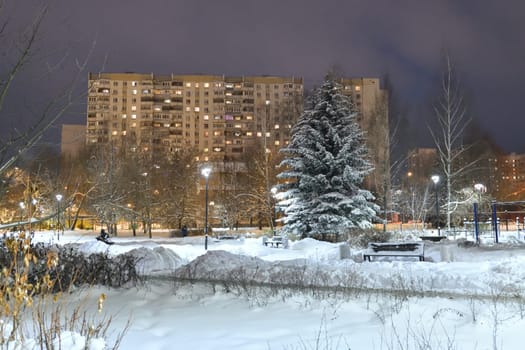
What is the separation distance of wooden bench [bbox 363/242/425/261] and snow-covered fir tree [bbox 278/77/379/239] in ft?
28.9

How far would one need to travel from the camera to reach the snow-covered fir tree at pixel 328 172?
25969mm

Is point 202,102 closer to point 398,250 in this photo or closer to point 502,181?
point 502,181

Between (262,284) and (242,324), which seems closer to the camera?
(242,324)

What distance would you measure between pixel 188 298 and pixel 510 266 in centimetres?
875

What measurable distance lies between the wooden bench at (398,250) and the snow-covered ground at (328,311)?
3223 millimetres

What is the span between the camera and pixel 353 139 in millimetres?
27219

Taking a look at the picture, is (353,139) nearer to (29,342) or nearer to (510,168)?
(29,342)

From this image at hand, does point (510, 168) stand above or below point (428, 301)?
above

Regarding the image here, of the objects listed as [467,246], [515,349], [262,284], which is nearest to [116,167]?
[467,246]

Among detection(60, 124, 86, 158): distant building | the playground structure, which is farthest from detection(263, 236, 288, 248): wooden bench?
detection(60, 124, 86, 158): distant building

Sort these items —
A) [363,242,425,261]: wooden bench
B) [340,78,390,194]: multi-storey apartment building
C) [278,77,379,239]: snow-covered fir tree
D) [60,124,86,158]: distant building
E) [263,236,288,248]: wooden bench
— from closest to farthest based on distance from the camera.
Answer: [60,124,86,158]: distant building, [363,242,425,261]: wooden bench, [263,236,288,248]: wooden bench, [278,77,379,239]: snow-covered fir tree, [340,78,390,194]: multi-storey apartment building

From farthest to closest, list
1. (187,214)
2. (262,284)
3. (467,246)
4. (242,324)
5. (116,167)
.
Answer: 1. (187,214)
2. (116,167)
3. (467,246)
4. (262,284)
5. (242,324)

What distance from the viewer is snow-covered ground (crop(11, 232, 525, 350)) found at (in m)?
5.91

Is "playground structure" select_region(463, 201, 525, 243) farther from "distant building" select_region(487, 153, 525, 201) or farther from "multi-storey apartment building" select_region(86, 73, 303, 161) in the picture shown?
"multi-storey apartment building" select_region(86, 73, 303, 161)
